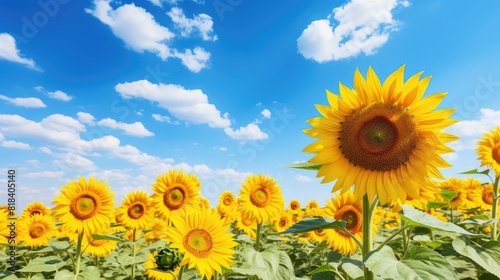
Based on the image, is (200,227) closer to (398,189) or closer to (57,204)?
(398,189)

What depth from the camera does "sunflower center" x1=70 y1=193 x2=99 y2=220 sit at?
5.29 meters

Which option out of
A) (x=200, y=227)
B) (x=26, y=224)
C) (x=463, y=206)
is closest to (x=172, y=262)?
(x=200, y=227)

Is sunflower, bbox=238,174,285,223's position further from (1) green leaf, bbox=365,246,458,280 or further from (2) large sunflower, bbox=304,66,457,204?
(1) green leaf, bbox=365,246,458,280

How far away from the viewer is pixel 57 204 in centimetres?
531

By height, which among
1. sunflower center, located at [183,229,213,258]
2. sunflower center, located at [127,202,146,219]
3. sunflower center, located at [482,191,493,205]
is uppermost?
sunflower center, located at [482,191,493,205]

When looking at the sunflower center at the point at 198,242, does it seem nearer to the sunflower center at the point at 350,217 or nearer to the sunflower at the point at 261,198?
the sunflower center at the point at 350,217

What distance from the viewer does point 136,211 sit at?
24.2 ft

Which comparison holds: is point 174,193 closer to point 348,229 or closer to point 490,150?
point 348,229

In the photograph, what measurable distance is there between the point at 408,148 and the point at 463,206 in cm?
676

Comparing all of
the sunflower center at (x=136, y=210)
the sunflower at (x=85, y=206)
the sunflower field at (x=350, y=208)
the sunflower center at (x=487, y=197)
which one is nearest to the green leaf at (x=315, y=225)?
the sunflower field at (x=350, y=208)

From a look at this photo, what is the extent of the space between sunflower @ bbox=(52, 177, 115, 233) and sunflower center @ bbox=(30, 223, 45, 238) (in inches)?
105

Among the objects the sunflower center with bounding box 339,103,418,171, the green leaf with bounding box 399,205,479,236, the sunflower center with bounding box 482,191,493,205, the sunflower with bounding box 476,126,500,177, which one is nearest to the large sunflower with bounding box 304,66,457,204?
the sunflower center with bounding box 339,103,418,171

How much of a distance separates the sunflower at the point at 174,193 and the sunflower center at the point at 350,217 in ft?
9.80

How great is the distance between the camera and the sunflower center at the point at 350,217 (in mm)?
4281
